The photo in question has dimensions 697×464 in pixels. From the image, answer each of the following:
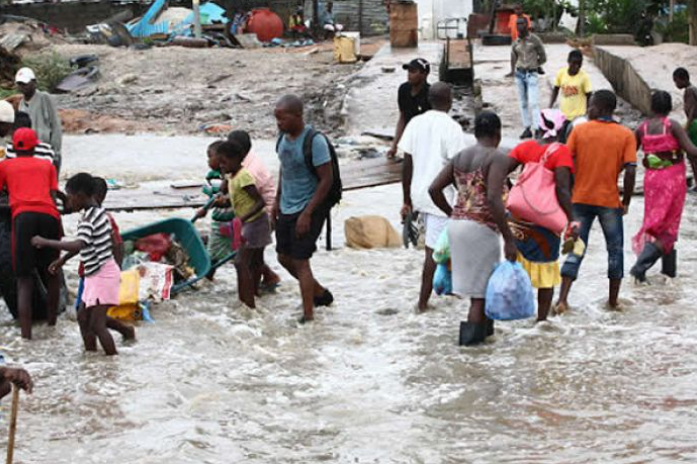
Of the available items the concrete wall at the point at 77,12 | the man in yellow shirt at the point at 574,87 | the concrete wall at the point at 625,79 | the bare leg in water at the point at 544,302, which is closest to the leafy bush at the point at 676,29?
the concrete wall at the point at 625,79

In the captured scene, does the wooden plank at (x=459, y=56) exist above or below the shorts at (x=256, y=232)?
above

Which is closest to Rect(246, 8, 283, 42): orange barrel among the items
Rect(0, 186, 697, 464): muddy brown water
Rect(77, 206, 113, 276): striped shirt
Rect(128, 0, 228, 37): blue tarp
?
Rect(128, 0, 228, 37): blue tarp

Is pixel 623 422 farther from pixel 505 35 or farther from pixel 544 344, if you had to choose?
pixel 505 35

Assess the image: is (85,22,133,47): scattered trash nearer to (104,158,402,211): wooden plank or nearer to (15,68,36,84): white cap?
(104,158,402,211): wooden plank

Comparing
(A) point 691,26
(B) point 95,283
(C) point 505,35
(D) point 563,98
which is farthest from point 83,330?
(C) point 505,35

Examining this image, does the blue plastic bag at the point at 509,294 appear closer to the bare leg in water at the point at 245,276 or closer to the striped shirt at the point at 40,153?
the bare leg in water at the point at 245,276

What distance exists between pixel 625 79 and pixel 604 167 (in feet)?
45.7

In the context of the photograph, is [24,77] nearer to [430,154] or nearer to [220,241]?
[220,241]

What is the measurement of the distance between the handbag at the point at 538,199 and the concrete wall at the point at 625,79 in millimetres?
10986

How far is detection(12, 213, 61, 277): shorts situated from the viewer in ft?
27.2

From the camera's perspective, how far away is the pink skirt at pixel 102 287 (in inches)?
302

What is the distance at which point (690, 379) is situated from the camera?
734 cm

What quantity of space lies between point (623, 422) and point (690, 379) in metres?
0.95

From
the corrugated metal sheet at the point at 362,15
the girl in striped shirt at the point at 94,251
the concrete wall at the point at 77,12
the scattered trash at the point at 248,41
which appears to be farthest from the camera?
the concrete wall at the point at 77,12
